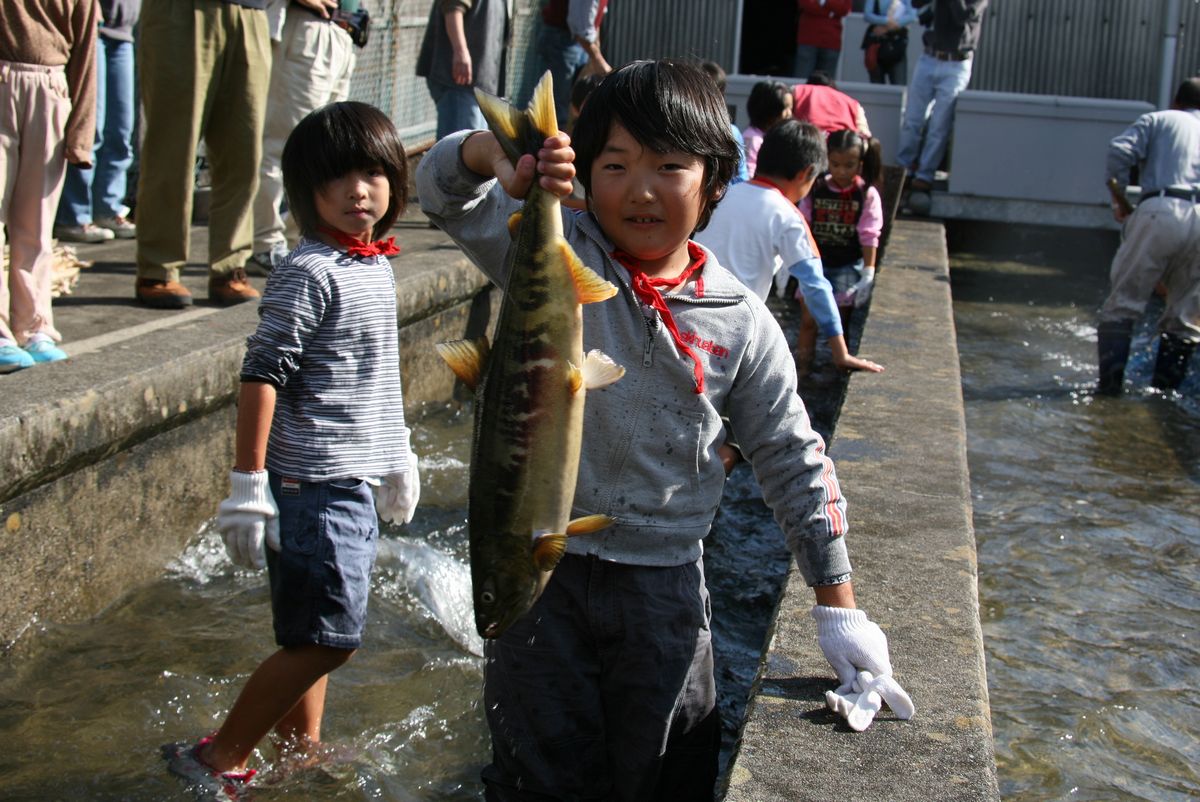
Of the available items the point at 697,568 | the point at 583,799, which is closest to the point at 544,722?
the point at 583,799

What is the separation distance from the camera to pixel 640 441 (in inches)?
110

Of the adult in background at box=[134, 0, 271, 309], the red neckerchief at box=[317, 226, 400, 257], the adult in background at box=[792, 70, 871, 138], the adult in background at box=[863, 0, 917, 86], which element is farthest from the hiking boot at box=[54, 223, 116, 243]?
the adult in background at box=[863, 0, 917, 86]

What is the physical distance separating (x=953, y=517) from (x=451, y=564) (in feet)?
6.27

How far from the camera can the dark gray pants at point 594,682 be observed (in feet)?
9.22

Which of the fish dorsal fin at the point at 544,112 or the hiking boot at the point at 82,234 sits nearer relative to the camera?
the fish dorsal fin at the point at 544,112

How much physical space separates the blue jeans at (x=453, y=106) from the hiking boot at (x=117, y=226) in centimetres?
193

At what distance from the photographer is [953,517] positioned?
15.4ft

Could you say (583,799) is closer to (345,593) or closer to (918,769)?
(918,769)

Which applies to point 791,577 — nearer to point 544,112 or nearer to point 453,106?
point 544,112

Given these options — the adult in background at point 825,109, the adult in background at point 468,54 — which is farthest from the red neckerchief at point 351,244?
the adult in background at point 825,109

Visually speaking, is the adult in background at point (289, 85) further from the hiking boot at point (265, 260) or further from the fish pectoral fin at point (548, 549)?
the fish pectoral fin at point (548, 549)

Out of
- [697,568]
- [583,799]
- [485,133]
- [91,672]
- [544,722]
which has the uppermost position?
[485,133]

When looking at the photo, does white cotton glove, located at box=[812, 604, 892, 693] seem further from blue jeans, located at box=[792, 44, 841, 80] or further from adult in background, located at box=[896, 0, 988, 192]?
blue jeans, located at box=[792, 44, 841, 80]

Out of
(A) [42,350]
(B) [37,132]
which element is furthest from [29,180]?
(A) [42,350]
